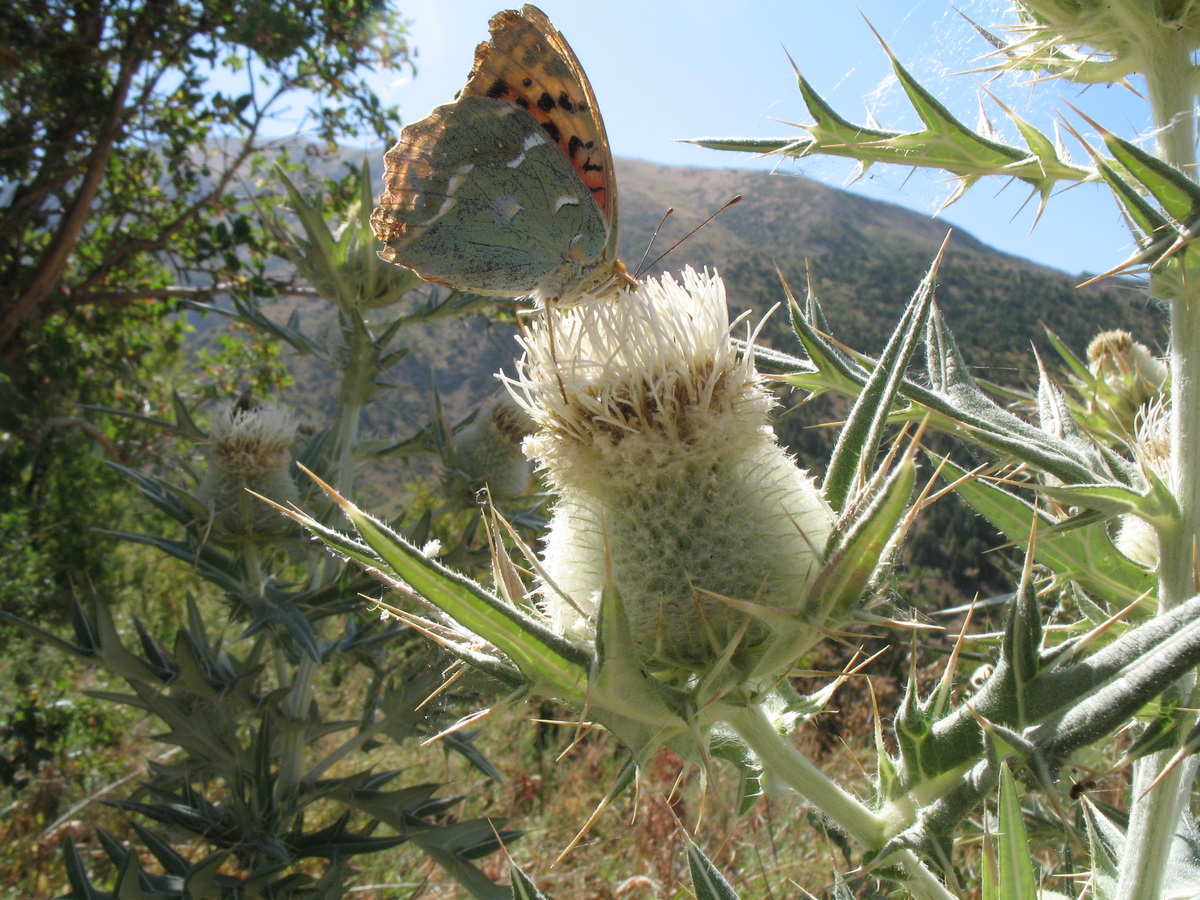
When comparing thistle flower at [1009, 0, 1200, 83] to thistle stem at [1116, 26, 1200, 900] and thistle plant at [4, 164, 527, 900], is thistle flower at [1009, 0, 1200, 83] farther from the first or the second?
thistle plant at [4, 164, 527, 900]

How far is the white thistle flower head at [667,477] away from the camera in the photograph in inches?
54.3

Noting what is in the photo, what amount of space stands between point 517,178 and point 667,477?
1.11 metres

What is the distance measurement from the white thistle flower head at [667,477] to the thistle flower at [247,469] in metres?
2.72

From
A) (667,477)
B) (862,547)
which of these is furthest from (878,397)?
(667,477)

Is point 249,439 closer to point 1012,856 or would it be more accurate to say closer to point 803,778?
point 803,778

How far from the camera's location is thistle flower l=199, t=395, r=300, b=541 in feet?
12.7

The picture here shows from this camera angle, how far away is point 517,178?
2.15m

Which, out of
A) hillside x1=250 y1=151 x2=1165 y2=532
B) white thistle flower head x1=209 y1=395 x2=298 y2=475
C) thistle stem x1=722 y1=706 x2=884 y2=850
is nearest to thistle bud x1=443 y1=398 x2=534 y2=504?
white thistle flower head x1=209 y1=395 x2=298 y2=475

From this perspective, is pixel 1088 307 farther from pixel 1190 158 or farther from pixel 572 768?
pixel 1190 158

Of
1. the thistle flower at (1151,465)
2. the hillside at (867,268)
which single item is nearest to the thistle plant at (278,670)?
the thistle flower at (1151,465)

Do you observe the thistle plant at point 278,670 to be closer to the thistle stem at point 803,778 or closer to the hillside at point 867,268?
the thistle stem at point 803,778

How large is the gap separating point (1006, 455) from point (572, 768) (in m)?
5.70

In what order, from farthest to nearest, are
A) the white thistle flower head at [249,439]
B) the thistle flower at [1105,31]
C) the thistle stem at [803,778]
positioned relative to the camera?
1. the white thistle flower head at [249,439]
2. the thistle flower at [1105,31]
3. the thistle stem at [803,778]

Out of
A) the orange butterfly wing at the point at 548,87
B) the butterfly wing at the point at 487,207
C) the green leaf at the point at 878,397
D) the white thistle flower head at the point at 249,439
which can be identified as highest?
the orange butterfly wing at the point at 548,87
